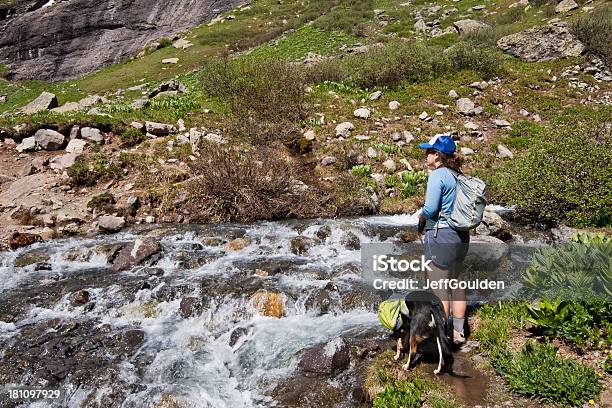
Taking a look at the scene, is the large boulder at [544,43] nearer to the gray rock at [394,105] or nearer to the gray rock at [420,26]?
the gray rock at [420,26]

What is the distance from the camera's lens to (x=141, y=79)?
3550 cm

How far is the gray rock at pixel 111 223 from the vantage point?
1124 centimetres

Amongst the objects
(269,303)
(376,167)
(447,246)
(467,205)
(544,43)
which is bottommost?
(376,167)

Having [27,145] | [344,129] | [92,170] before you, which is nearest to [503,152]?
→ [344,129]

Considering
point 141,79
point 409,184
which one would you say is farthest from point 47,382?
point 141,79

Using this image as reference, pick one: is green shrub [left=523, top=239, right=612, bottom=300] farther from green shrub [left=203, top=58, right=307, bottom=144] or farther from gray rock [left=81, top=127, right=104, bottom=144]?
gray rock [left=81, top=127, right=104, bottom=144]

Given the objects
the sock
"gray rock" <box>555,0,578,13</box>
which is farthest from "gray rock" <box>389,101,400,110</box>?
"gray rock" <box>555,0,578,13</box>

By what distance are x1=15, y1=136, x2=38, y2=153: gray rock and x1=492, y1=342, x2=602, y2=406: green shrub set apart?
49.3ft

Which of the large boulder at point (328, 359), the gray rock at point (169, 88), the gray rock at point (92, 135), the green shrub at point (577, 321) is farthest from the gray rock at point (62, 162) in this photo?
the green shrub at point (577, 321)

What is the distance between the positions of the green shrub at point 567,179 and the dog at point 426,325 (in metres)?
5.65

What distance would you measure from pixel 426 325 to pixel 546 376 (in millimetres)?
1227

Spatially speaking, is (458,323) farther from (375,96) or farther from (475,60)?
(475,60)

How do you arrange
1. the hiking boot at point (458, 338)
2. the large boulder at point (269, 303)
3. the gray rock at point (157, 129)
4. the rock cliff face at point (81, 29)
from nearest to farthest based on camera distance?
the hiking boot at point (458, 338)
the large boulder at point (269, 303)
the gray rock at point (157, 129)
the rock cliff face at point (81, 29)

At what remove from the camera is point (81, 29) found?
5309cm
